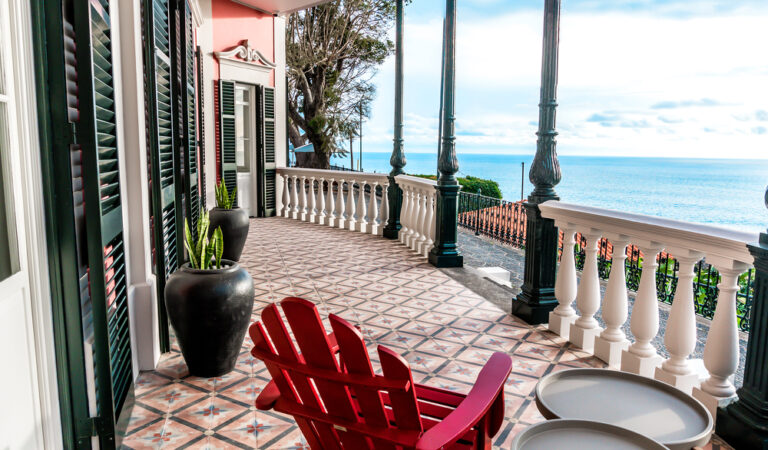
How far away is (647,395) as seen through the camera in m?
1.55

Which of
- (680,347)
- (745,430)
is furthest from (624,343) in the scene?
(745,430)

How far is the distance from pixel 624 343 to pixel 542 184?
1.32 m

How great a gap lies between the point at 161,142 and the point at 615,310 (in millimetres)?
2993

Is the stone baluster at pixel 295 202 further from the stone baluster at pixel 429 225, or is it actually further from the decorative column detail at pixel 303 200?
the stone baluster at pixel 429 225

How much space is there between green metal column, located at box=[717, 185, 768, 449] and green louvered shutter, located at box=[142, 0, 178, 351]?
300 centimetres

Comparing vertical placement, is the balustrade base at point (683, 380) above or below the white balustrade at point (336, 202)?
below

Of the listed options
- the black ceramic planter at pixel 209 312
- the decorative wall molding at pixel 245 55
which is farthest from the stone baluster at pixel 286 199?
the black ceramic planter at pixel 209 312

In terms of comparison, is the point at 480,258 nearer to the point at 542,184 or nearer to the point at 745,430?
the point at 542,184

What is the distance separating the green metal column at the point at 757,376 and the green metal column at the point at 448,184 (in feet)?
12.1

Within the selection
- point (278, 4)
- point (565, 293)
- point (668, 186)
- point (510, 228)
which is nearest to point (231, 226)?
point (565, 293)

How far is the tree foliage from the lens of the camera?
14.1 meters

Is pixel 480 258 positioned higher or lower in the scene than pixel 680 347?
lower

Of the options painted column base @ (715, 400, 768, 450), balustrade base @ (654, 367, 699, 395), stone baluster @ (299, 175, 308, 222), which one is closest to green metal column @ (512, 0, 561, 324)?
balustrade base @ (654, 367, 699, 395)

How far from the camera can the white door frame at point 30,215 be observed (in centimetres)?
135
